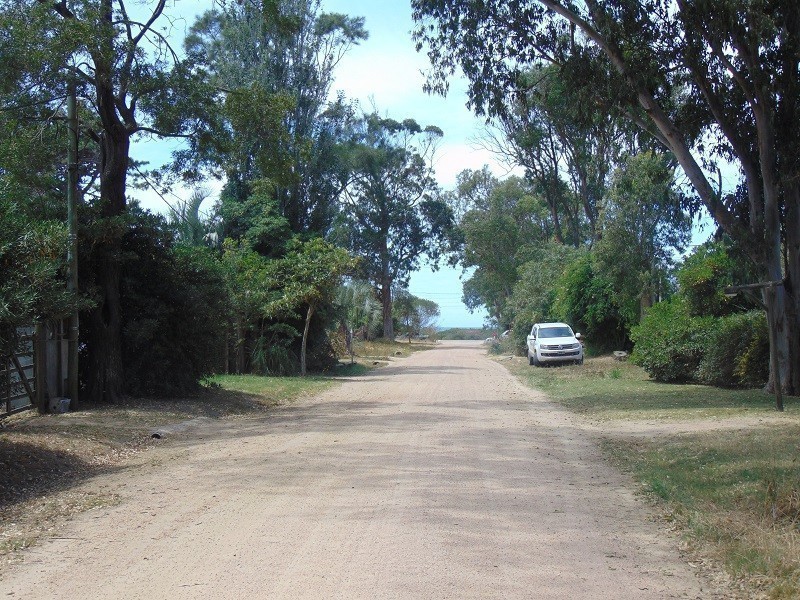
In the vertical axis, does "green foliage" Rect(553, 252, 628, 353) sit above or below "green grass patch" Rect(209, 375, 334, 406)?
above

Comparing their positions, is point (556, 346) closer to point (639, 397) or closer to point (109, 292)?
point (639, 397)

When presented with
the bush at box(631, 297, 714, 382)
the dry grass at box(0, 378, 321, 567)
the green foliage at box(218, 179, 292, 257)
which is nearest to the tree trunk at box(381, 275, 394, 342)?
the green foliage at box(218, 179, 292, 257)

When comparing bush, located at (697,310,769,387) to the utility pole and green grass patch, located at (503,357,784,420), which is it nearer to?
green grass patch, located at (503,357,784,420)

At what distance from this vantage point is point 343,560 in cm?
606

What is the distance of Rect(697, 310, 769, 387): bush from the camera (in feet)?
65.1

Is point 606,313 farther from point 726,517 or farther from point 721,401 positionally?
point 726,517

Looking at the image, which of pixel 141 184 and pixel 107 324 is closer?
pixel 107 324

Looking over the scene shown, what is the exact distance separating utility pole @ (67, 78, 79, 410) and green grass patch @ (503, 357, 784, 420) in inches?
424

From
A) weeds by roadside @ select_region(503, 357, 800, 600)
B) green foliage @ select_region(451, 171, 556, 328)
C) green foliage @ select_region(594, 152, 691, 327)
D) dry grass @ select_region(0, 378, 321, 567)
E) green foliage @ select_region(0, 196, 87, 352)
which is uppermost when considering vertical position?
green foliage @ select_region(451, 171, 556, 328)

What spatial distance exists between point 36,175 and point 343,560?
14151 mm

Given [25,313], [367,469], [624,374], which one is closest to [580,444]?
[367,469]

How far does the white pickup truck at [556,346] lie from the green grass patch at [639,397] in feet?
14.5

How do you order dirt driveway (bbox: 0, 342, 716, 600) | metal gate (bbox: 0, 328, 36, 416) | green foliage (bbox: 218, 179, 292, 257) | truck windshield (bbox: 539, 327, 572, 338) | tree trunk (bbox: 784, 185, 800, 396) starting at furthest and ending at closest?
truck windshield (bbox: 539, 327, 572, 338)
green foliage (bbox: 218, 179, 292, 257)
tree trunk (bbox: 784, 185, 800, 396)
metal gate (bbox: 0, 328, 36, 416)
dirt driveway (bbox: 0, 342, 716, 600)

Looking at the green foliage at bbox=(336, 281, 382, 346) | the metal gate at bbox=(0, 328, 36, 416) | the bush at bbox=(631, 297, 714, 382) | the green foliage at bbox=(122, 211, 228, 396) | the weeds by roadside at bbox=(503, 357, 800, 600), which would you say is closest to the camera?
the weeds by roadside at bbox=(503, 357, 800, 600)
